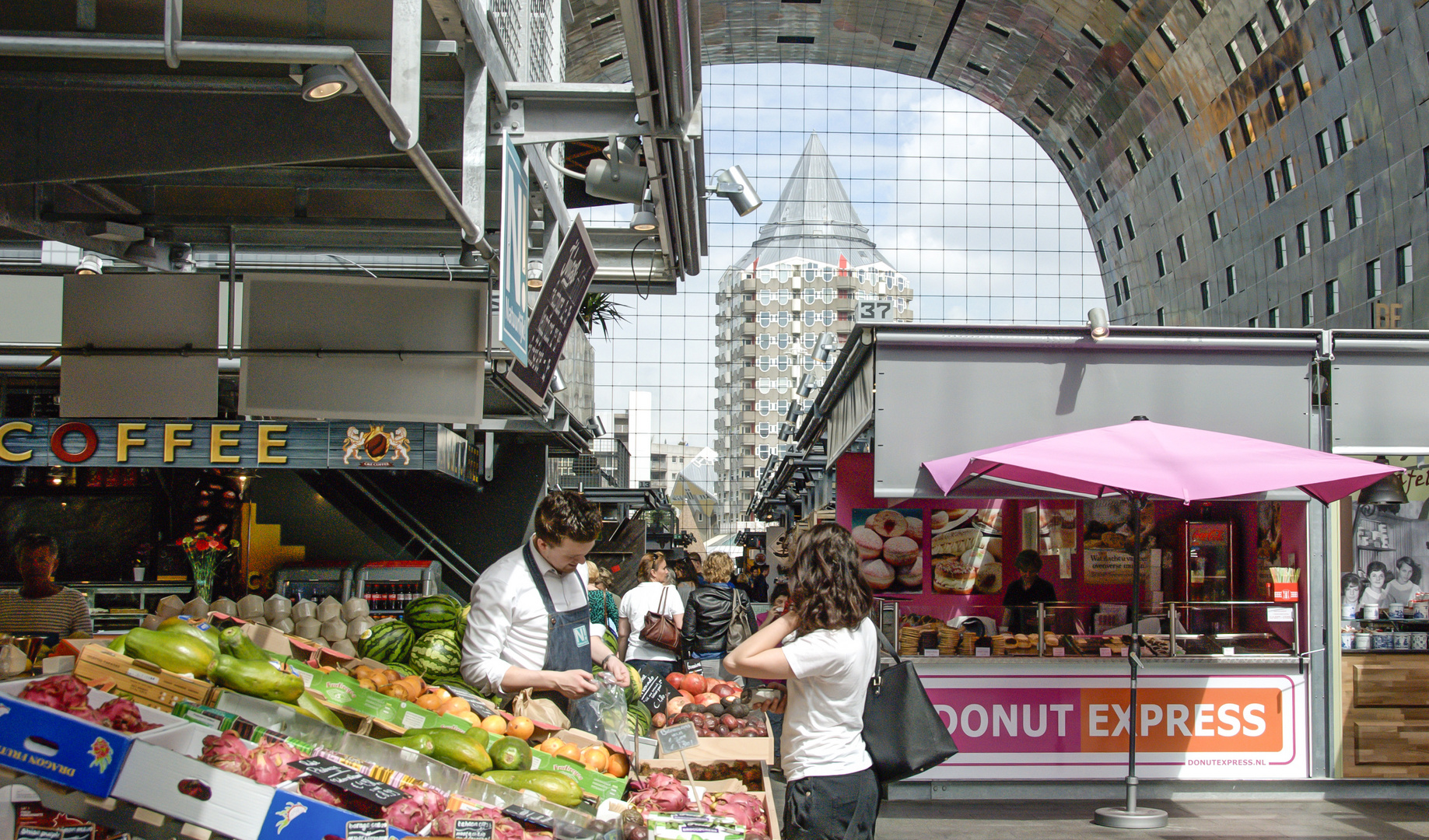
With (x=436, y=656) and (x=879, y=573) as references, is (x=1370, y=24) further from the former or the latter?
(x=436, y=656)

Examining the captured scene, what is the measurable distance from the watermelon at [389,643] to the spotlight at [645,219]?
97.2 inches

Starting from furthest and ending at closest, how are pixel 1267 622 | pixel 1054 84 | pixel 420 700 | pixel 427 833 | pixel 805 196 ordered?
pixel 805 196 → pixel 1054 84 → pixel 1267 622 → pixel 420 700 → pixel 427 833

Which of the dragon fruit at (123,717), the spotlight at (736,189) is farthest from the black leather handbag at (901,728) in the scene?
the spotlight at (736,189)

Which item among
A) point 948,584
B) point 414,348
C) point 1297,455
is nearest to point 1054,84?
point 948,584

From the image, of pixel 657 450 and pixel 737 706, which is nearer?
pixel 737 706

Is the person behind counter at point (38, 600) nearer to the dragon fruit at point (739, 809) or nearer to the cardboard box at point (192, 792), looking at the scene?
the cardboard box at point (192, 792)

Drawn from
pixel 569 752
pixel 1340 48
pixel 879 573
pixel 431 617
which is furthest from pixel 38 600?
pixel 1340 48

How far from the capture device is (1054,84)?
30.4 metres

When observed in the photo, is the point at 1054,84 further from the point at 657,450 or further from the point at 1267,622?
the point at 657,450

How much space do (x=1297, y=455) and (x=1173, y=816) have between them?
Answer: 7.78 feet

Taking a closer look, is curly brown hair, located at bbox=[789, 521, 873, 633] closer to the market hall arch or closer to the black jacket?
the black jacket

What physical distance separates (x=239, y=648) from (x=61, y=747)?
3.33 ft

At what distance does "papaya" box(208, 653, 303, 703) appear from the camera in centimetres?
332

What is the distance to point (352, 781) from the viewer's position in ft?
9.14
